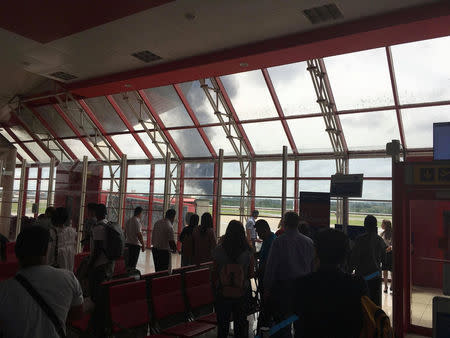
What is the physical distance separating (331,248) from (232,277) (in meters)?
1.89

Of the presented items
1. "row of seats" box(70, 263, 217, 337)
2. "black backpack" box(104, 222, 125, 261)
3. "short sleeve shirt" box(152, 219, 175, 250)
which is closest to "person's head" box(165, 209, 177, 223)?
"short sleeve shirt" box(152, 219, 175, 250)

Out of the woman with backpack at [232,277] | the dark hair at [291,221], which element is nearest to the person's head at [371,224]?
the dark hair at [291,221]

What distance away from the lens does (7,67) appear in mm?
11070

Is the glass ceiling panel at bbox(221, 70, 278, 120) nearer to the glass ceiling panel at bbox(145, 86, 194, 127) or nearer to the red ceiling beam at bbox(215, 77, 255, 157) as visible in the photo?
the red ceiling beam at bbox(215, 77, 255, 157)

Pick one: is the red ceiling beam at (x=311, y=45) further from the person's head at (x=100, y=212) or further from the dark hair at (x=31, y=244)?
the dark hair at (x=31, y=244)

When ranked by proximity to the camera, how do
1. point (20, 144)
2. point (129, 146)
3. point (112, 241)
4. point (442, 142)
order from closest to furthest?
point (442, 142) < point (112, 241) < point (129, 146) < point (20, 144)

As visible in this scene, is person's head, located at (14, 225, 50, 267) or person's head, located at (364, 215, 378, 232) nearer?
person's head, located at (14, 225, 50, 267)

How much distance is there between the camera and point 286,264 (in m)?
4.12

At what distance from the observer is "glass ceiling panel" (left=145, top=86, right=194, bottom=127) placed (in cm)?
1216

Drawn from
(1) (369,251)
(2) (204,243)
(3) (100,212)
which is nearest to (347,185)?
(1) (369,251)

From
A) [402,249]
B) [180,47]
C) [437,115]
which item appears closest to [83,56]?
[180,47]

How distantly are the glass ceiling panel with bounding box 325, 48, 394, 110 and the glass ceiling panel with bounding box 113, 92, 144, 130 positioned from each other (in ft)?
20.7

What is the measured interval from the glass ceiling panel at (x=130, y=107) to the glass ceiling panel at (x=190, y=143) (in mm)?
1211

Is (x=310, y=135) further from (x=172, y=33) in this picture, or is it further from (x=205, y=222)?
(x=205, y=222)
